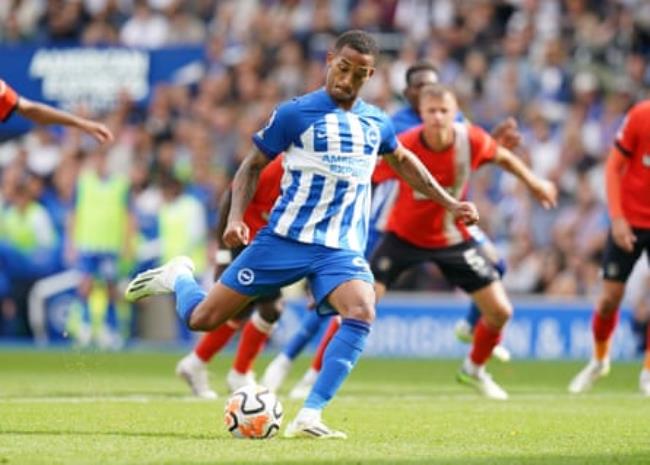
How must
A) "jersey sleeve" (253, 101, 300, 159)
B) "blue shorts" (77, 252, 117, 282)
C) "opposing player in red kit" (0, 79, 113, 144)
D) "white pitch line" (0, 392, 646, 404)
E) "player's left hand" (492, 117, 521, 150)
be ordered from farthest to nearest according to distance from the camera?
1. "blue shorts" (77, 252, 117, 282)
2. "player's left hand" (492, 117, 521, 150)
3. "white pitch line" (0, 392, 646, 404)
4. "opposing player in red kit" (0, 79, 113, 144)
5. "jersey sleeve" (253, 101, 300, 159)

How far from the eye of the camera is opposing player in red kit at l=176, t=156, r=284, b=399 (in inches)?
502

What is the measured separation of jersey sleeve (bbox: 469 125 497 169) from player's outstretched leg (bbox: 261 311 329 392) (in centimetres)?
197

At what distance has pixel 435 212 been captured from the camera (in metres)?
13.2

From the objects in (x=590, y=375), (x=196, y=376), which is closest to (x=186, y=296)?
(x=196, y=376)

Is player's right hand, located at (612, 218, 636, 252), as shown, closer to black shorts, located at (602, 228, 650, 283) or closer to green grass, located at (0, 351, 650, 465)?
black shorts, located at (602, 228, 650, 283)

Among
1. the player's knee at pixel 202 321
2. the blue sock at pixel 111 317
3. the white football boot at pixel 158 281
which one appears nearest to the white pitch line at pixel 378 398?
the white football boot at pixel 158 281

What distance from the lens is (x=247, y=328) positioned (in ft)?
44.8

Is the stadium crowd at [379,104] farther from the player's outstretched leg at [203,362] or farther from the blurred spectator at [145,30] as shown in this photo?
the player's outstretched leg at [203,362]

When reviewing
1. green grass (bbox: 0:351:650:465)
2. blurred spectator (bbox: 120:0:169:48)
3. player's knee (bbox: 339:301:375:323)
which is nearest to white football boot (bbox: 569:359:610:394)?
green grass (bbox: 0:351:650:465)

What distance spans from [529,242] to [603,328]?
21.2ft

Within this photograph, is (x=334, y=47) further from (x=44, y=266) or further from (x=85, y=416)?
(x=44, y=266)

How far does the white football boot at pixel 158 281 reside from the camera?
10641 millimetres

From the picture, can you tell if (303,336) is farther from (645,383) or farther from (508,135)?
(645,383)

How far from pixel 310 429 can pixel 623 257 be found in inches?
200
